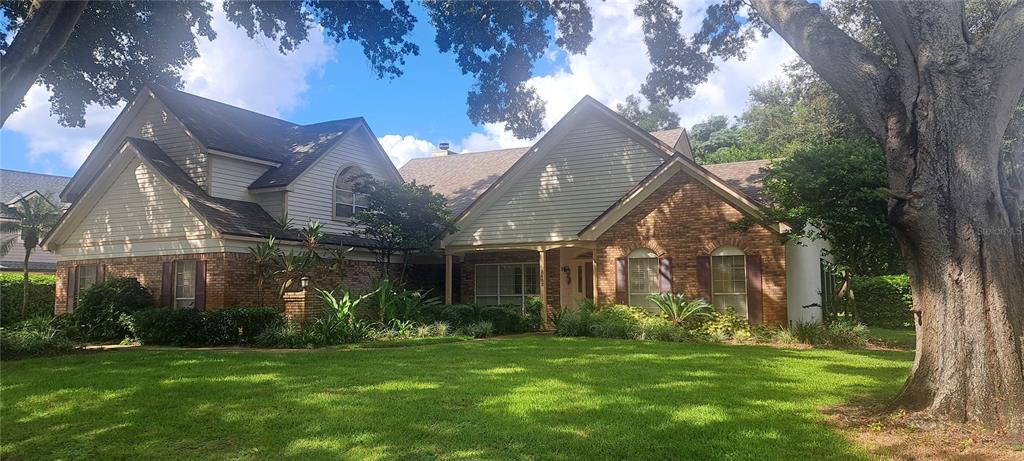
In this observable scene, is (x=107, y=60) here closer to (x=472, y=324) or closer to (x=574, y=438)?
(x=472, y=324)

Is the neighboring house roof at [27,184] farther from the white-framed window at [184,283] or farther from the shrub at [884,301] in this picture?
the shrub at [884,301]

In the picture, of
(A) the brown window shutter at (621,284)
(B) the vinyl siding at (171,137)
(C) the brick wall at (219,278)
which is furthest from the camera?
(B) the vinyl siding at (171,137)

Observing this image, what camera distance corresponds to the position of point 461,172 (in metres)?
27.1

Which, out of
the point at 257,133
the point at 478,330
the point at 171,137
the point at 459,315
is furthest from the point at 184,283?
the point at 478,330

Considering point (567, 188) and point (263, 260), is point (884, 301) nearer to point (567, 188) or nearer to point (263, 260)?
point (567, 188)

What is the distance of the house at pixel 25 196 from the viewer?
28723mm

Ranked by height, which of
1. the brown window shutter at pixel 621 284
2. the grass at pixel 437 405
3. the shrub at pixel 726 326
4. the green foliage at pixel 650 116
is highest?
the green foliage at pixel 650 116

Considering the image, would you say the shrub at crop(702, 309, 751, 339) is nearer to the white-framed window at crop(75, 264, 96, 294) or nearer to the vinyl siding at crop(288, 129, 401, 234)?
the vinyl siding at crop(288, 129, 401, 234)

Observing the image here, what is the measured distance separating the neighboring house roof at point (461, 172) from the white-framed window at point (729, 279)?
968 cm

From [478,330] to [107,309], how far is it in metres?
9.67

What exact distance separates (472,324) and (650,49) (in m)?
9.37

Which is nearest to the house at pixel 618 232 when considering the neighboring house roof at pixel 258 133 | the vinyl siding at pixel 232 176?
the neighboring house roof at pixel 258 133

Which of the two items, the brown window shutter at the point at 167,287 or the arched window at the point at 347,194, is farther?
the arched window at the point at 347,194

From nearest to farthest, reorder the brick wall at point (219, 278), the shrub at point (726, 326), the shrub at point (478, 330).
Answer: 1. the shrub at point (726, 326)
2. the shrub at point (478, 330)
3. the brick wall at point (219, 278)
